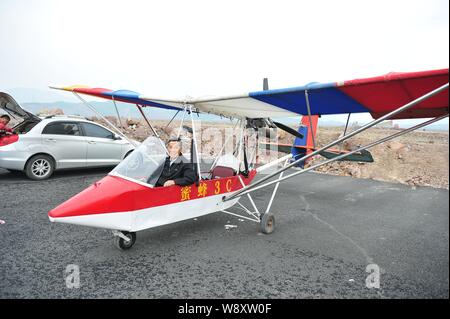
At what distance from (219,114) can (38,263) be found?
3.80 meters

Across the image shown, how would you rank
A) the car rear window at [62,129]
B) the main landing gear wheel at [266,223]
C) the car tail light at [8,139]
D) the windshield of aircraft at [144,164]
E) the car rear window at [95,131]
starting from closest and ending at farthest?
1. the windshield of aircraft at [144,164]
2. the main landing gear wheel at [266,223]
3. the car tail light at [8,139]
4. the car rear window at [62,129]
5. the car rear window at [95,131]

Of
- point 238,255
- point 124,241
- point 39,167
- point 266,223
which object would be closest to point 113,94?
point 124,241

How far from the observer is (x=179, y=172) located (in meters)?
4.51

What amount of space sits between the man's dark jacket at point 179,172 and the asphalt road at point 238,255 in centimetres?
100

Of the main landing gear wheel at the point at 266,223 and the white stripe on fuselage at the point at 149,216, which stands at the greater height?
the white stripe on fuselage at the point at 149,216

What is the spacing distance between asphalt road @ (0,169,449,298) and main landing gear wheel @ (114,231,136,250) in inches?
4.2

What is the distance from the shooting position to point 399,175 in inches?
456

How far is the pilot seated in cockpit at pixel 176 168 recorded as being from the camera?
14.5 feet

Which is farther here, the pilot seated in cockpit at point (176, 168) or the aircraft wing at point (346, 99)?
the pilot seated in cockpit at point (176, 168)

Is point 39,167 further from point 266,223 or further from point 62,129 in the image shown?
point 266,223

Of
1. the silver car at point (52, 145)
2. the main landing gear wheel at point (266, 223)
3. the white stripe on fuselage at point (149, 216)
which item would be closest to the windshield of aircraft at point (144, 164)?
the white stripe on fuselage at point (149, 216)

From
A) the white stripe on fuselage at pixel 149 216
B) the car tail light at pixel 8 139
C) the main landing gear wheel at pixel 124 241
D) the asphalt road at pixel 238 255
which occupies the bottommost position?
the asphalt road at pixel 238 255

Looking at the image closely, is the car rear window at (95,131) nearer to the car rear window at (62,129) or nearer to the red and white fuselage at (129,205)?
the car rear window at (62,129)

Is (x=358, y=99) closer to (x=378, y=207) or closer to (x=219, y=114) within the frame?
(x=219, y=114)
